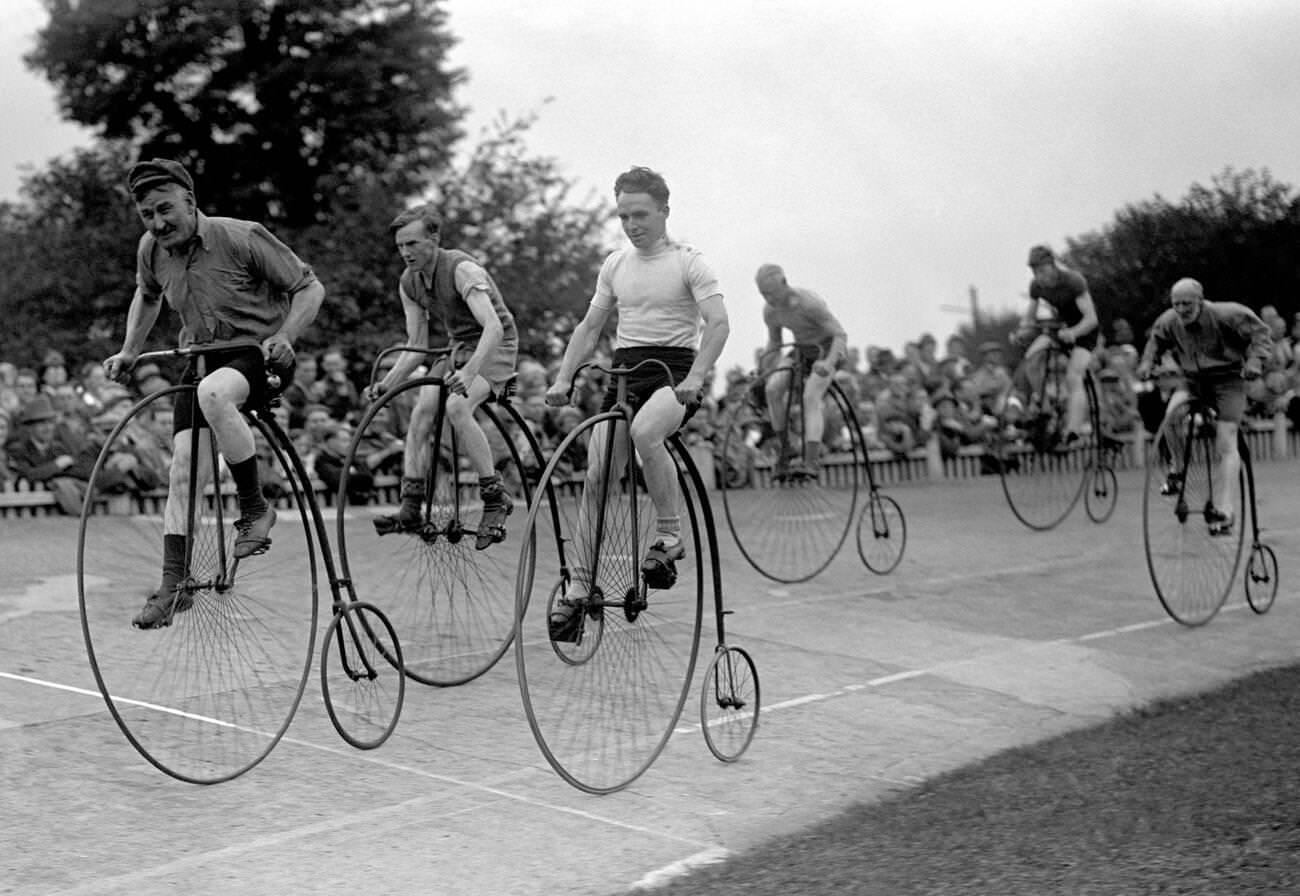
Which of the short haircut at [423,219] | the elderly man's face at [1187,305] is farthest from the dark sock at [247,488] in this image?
the elderly man's face at [1187,305]

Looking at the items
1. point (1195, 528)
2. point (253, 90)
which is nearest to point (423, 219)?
point (1195, 528)

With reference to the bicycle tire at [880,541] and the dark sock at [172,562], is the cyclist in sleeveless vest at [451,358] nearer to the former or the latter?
the dark sock at [172,562]

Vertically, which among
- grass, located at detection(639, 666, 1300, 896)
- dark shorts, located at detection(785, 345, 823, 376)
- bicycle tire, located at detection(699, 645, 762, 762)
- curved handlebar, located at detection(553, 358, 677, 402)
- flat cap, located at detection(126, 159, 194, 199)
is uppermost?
flat cap, located at detection(126, 159, 194, 199)

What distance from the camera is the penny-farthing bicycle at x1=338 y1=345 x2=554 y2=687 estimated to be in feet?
30.0

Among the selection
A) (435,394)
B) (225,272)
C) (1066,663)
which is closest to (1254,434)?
(1066,663)

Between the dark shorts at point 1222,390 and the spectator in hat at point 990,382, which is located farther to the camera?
the spectator in hat at point 990,382

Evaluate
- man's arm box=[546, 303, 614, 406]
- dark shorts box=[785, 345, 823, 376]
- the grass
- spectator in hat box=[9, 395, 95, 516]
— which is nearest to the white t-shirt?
man's arm box=[546, 303, 614, 406]

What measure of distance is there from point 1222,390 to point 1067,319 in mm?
3051

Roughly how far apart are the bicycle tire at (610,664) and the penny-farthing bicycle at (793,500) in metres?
2.65

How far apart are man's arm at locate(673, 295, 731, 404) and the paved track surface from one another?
1.53 m

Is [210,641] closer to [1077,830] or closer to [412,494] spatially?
[412,494]

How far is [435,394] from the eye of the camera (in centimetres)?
920

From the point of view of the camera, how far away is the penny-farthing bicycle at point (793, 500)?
518 inches

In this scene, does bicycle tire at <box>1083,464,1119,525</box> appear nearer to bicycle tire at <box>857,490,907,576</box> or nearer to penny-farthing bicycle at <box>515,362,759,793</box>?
bicycle tire at <box>857,490,907,576</box>
